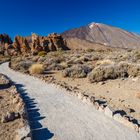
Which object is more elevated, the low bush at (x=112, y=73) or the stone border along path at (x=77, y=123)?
the low bush at (x=112, y=73)

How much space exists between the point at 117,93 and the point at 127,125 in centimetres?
522

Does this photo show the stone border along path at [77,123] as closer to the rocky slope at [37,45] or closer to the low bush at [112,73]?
the low bush at [112,73]

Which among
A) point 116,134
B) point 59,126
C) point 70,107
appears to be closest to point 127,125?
point 116,134

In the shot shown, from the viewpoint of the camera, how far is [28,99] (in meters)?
12.4

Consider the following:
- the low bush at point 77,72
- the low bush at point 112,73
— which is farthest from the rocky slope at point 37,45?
the low bush at point 112,73

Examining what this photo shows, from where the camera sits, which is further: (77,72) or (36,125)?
(77,72)

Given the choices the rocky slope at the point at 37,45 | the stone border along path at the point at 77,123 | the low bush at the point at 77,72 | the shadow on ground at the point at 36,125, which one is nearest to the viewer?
the stone border along path at the point at 77,123

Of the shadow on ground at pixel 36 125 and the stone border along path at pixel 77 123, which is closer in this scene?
the stone border along path at pixel 77 123

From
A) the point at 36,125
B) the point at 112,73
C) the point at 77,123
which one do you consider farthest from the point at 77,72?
the point at 36,125

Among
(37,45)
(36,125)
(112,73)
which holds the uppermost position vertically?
(37,45)

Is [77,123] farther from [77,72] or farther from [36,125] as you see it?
[77,72]

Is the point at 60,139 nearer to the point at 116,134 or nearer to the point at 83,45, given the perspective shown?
the point at 116,134

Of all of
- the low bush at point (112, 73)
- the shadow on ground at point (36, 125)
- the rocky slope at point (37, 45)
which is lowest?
the shadow on ground at point (36, 125)

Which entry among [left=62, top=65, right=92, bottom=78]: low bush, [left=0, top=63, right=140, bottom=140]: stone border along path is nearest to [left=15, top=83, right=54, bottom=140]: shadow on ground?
[left=0, top=63, right=140, bottom=140]: stone border along path
